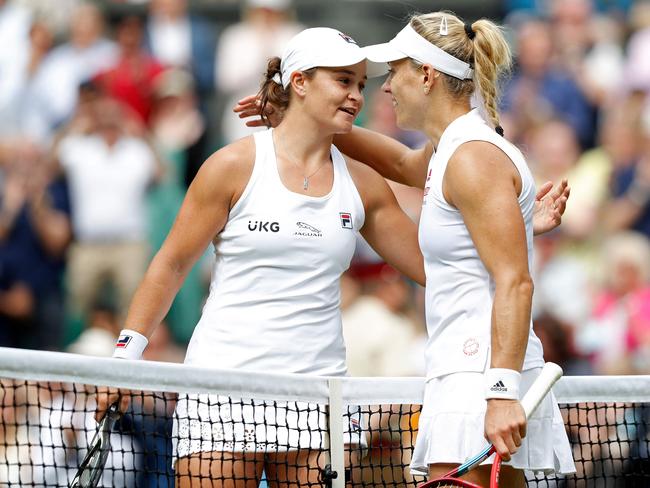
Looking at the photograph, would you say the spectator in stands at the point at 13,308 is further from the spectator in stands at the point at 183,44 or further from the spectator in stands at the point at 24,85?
the spectator in stands at the point at 183,44

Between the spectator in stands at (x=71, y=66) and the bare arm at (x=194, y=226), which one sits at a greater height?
the spectator in stands at (x=71, y=66)

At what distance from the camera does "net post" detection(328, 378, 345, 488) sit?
4.17m

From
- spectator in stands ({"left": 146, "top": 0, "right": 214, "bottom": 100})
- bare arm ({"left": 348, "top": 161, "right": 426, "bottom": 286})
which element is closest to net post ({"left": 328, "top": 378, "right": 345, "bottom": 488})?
bare arm ({"left": 348, "top": 161, "right": 426, "bottom": 286})

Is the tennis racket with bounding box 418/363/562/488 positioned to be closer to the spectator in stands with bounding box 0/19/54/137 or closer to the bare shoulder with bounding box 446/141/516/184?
the bare shoulder with bounding box 446/141/516/184

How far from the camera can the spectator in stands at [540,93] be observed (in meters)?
9.66

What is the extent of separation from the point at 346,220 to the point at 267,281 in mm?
346

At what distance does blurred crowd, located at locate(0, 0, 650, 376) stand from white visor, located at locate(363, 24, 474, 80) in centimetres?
445

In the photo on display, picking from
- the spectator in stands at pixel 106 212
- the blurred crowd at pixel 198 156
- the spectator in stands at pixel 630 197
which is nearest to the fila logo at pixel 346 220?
the blurred crowd at pixel 198 156

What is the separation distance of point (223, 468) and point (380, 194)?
1103mm

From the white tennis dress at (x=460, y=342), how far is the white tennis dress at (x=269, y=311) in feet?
1.62

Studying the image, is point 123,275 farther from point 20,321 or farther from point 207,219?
point 207,219

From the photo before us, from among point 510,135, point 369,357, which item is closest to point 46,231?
point 369,357

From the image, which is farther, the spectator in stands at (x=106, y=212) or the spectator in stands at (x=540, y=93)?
the spectator in stands at (x=540, y=93)

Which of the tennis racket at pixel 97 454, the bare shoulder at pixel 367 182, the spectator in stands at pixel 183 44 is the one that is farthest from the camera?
the spectator in stands at pixel 183 44
